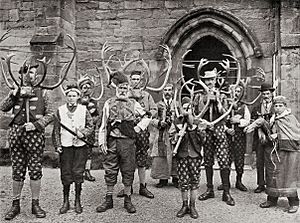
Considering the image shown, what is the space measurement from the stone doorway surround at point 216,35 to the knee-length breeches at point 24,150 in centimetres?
473

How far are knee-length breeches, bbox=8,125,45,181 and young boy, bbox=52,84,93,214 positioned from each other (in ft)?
0.95

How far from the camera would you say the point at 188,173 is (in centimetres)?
582

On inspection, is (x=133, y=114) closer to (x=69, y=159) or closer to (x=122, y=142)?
(x=122, y=142)

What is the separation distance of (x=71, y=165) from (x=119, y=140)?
28.8 inches

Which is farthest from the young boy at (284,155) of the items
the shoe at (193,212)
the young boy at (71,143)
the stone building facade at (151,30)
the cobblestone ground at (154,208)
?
Result: the stone building facade at (151,30)

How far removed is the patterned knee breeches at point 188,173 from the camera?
5781 mm

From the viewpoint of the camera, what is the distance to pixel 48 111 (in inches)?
231

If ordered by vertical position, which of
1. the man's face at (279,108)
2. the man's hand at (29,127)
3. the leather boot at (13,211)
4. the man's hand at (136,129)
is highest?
the man's face at (279,108)

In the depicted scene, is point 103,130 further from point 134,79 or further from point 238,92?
point 238,92

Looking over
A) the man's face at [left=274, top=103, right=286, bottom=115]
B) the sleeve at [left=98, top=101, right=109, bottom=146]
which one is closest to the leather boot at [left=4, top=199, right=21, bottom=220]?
the sleeve at [left=98, top=101, right=109, bottom=146]

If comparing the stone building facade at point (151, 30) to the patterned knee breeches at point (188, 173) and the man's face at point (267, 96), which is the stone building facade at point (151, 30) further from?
the patterned knee breeches at point (188, 173)

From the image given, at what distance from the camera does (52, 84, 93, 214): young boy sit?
5.79m

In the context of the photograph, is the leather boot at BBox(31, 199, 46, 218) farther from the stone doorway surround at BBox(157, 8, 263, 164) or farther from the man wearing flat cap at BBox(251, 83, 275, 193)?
the stone doorway surround at BBox(157, 8, 263, 164)

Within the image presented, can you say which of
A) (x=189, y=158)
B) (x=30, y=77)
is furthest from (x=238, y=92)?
(x=30, y=77)
